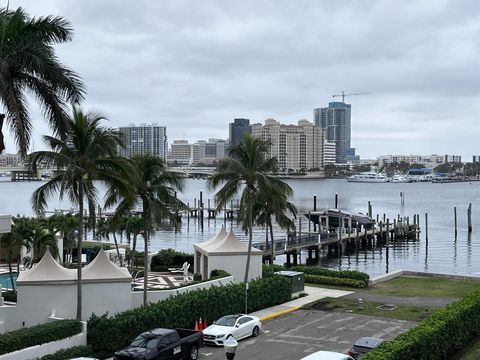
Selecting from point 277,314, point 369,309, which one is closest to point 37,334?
point 277,314

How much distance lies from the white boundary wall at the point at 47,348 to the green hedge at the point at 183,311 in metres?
0.34

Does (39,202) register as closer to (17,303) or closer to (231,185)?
(17,303)

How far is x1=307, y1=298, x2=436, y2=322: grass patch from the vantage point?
100 feet

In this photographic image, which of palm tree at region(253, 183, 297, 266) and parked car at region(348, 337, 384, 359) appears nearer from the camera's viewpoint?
parked car at region(348, 337, 384, 359)

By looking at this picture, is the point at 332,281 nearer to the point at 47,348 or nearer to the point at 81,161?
the point at 81,161

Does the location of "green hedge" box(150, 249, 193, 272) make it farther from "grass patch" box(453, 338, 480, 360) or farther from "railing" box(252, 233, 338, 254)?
"grass patch" box(453, 338, 480, 360)

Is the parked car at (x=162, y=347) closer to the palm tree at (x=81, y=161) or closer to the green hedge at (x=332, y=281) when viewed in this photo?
the palm tree at (x=81, y=161)

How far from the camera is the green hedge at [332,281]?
39.2m

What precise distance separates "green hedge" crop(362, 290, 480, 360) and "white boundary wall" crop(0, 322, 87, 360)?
11.2 metres

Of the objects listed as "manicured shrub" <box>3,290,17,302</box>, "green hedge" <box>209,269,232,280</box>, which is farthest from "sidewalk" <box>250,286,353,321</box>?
"manicured shrub" <box>3,290,17,302</box>

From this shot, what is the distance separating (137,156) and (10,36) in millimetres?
11844

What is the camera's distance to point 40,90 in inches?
760

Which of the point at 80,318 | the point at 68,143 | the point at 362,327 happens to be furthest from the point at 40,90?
the point at 362,327

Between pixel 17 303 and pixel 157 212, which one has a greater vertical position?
pixel 157 212
